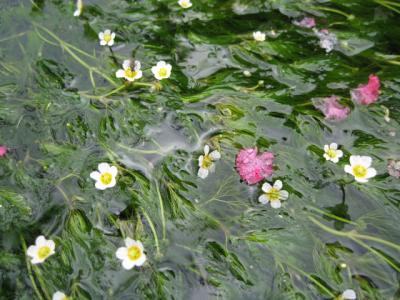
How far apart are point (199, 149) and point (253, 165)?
39 centimetres

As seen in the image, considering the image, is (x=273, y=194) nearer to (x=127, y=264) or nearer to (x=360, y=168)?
(x=360, y=168)

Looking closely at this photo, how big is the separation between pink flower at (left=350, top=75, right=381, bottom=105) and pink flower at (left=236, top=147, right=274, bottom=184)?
2.74ft

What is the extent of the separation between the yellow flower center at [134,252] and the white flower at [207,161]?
62 centimetres

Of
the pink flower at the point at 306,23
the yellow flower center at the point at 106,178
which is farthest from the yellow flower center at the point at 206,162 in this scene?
the pink flower at the point at 306,23

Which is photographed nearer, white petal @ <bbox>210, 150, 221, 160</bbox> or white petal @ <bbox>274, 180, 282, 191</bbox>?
white petal @ <bbox>274, 180, 282, 191</bbox>

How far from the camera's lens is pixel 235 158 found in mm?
2492

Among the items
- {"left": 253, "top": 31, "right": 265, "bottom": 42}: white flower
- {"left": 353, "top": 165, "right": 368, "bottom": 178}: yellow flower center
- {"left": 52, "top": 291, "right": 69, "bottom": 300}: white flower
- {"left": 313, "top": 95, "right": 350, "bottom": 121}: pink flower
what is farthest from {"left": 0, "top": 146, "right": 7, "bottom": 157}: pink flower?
{"left": 353, "top": 165, "right": 368, "bottom": 178}: yellow flower center

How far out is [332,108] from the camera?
8.75ft

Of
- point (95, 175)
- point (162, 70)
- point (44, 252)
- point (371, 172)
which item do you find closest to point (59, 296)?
point (44, 252)

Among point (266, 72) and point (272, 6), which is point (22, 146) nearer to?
point (266, 72)

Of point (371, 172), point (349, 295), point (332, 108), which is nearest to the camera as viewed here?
point (349, 295)

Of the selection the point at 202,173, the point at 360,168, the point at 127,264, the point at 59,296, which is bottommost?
the point at 59,296

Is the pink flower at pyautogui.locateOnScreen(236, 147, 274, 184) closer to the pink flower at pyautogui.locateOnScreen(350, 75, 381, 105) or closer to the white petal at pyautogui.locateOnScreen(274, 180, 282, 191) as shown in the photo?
the white petal at pyautogui.locateOnScreen(274, 180, 282, 191)

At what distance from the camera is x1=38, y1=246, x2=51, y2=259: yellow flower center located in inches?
84.3
